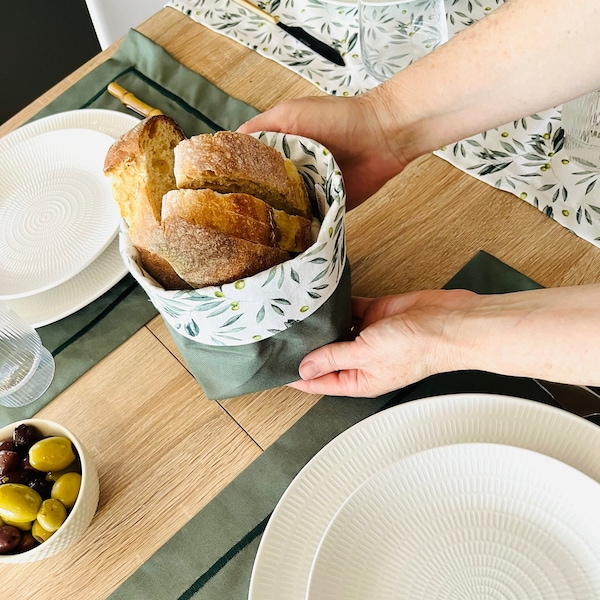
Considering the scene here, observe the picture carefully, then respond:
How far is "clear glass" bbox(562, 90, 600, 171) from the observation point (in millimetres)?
811

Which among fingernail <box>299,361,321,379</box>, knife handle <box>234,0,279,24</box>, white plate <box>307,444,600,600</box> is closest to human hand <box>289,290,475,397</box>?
fingernail <box>299,361,321,379</box>

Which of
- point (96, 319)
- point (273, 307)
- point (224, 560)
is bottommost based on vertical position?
point (224, 560)

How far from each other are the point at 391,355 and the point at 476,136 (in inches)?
15.1

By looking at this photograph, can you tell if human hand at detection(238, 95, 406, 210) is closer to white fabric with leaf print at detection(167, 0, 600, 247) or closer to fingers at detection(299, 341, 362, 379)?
white fabric with leaf print at detection(167, 0, 600, 247)

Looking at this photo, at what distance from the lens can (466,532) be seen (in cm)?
58

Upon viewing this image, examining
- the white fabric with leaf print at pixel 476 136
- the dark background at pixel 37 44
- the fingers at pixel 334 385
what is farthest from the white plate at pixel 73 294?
the dark background at pixel 37 44

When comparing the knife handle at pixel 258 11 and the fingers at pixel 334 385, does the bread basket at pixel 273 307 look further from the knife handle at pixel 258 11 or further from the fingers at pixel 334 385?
the knife handle at pixel 258 11

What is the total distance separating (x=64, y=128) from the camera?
998mm

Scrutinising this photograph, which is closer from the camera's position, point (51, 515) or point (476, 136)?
point (51, 515)

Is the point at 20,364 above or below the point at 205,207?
below

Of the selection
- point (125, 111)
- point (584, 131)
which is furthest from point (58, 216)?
point (584, 131)

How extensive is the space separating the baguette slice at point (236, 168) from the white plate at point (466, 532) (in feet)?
0.90

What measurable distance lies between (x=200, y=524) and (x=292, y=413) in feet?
0.49

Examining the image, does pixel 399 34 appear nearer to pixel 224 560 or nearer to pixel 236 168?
pixel 236 168
